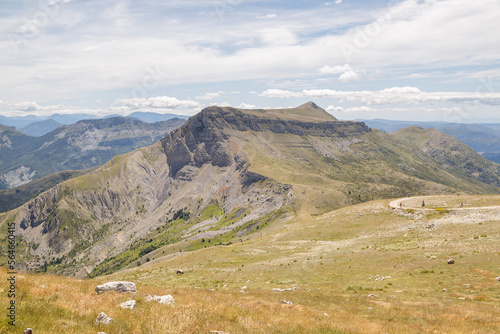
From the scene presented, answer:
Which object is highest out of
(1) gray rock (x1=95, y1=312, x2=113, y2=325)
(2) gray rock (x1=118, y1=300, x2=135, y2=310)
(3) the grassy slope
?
(1) gray rock (x1=95, y1=312, x2=113, y2=325)

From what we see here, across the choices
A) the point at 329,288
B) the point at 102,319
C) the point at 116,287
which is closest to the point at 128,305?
the point at 102,319

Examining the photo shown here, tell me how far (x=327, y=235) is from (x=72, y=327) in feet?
198

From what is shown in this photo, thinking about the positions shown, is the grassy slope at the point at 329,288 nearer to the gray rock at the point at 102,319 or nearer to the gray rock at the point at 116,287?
the gray rock at the point at 102,319

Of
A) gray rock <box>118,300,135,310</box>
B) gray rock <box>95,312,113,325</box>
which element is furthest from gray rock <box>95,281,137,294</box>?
gray rock <box>95,312,113,325</box>

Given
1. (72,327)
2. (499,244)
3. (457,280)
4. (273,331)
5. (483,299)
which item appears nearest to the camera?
(72,327)

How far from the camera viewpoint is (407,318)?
20469 mm

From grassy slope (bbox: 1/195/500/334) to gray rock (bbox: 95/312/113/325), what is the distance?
17.7 inches

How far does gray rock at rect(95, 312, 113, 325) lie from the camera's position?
46.6 feet

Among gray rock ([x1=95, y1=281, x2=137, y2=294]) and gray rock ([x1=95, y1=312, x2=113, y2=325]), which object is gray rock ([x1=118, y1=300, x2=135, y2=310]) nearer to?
gray rock ([x1=95, y1=312, x2=113, y2=325])

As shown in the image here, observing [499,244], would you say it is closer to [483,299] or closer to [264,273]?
[483,299]

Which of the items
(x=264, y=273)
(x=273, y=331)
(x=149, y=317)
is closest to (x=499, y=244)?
(x=264, y=273)

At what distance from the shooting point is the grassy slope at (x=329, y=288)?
610 inches

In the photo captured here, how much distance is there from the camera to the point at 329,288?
31438 millimetres

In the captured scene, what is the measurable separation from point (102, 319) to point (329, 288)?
79.9 ft
